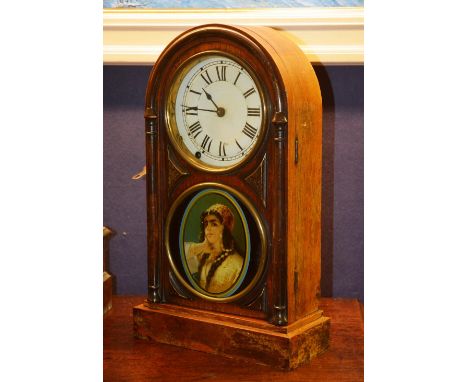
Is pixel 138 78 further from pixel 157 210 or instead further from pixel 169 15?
pixel 157 210

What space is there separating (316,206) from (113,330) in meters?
0.44

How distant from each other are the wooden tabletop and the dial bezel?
31 cm

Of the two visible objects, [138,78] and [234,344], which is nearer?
[234,344]

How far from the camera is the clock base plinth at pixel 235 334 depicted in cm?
105

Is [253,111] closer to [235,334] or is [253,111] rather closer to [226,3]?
[235,334]

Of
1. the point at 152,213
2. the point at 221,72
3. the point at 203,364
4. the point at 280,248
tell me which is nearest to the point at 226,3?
the point at 221,72

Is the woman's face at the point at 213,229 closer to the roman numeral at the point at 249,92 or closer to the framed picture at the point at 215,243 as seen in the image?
the framed picture at the point at 215,243

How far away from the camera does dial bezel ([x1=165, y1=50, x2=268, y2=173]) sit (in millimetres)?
1063

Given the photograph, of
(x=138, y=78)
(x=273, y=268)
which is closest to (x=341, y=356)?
(x=273, y=268)

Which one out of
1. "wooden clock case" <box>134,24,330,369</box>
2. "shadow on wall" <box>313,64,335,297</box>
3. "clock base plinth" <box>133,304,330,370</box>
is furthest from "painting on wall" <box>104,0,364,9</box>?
"clock base plinth" <box>133,304,330,370</box>

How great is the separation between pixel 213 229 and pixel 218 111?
0.64 feet

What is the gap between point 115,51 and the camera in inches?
58.6

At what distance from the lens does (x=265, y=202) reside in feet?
3.53

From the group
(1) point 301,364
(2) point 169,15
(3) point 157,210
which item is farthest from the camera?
(2) point 169,15
